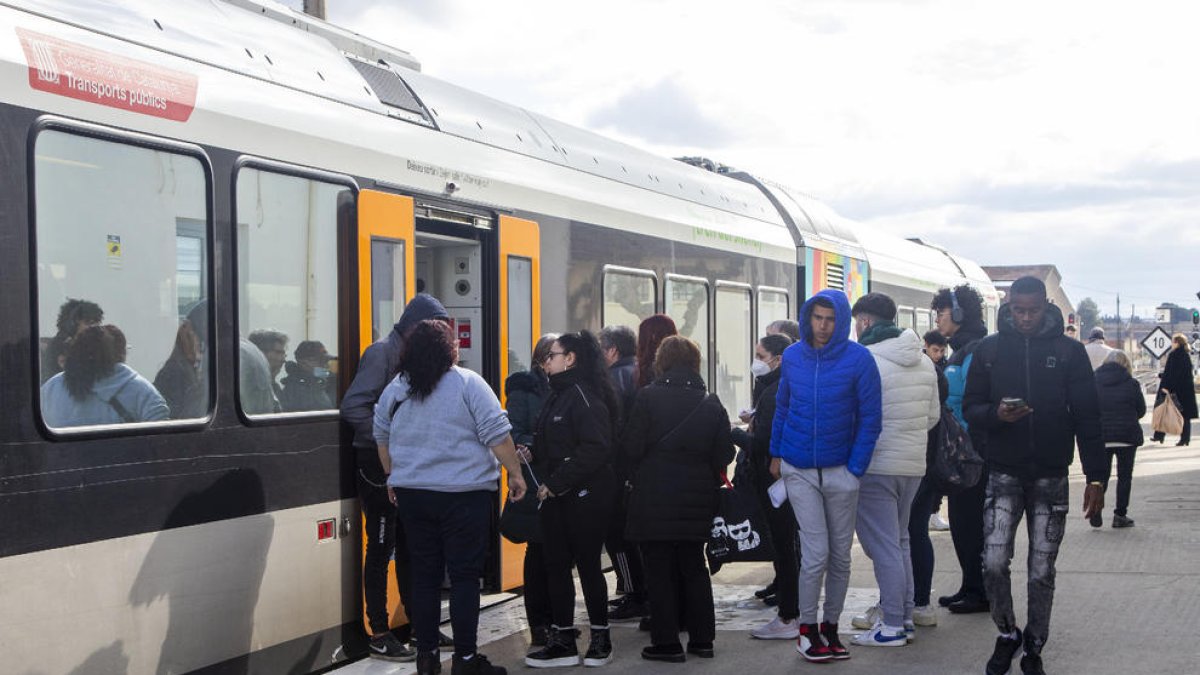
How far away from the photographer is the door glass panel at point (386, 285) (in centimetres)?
639

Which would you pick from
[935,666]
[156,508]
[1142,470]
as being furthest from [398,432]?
[1142,470]

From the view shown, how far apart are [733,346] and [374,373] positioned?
5.35m

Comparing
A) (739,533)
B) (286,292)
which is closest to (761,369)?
(739,533)

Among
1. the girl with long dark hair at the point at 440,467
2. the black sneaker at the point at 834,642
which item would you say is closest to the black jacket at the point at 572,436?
the girl with long dark hair at the point at 440,467

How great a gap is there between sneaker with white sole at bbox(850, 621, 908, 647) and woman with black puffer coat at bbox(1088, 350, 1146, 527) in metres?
4.85

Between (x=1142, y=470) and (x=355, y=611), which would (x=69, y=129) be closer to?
(x=355, y=611)

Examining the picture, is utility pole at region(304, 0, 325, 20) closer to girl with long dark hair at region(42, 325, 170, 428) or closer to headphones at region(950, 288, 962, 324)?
headphones at region(950, 288, 962, 324)

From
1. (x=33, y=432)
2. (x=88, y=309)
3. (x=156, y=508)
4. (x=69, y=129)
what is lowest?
(x=156, y=508)

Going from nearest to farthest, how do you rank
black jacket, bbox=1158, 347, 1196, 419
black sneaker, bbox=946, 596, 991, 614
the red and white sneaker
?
1. the red and white sneaker
2. black sneaker, bbox=946, 596, 991, 614
3. black jacket, bbox=1158, 347, 1196, 419

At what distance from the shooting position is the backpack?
23.2 ft

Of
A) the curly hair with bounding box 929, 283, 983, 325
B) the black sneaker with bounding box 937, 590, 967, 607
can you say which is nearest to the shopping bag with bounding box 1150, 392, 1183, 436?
the curly hair with bounding box 929, 283, 983, 325

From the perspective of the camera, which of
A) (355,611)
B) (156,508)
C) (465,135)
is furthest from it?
(465,135)

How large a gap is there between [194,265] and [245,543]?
1130 mm

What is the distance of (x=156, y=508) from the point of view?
5043 mm
